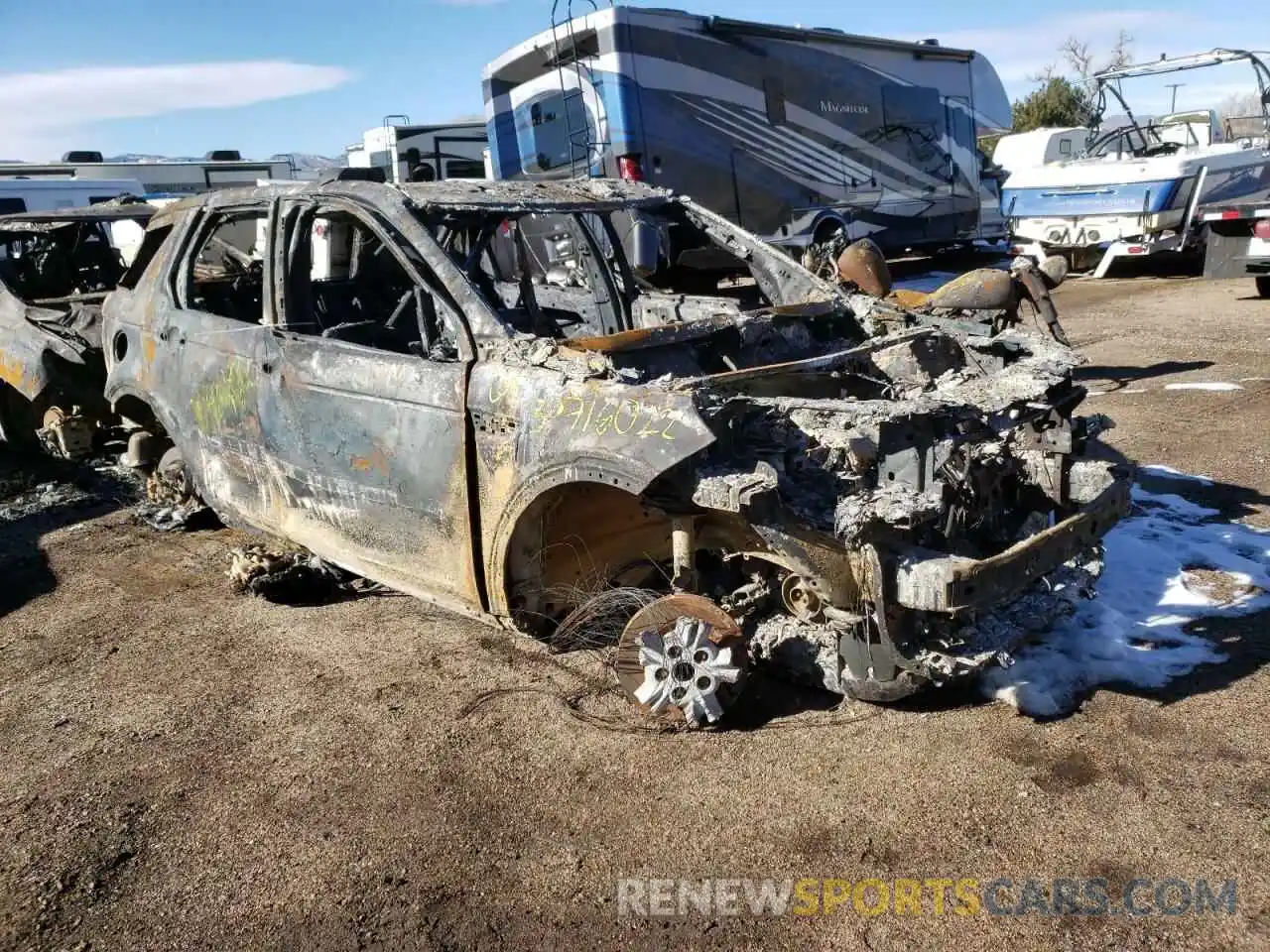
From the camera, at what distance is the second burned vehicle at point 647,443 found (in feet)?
10.7

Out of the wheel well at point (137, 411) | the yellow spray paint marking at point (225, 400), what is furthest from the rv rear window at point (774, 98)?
the yellow spray paint marking at point (225, 400)

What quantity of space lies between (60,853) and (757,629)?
7.42 feet

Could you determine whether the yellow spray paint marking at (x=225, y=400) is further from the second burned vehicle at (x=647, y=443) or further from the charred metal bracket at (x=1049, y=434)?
the charred metal bracket at (x=1049, y=434)

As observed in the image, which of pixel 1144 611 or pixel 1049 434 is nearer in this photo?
pixel 1049 434

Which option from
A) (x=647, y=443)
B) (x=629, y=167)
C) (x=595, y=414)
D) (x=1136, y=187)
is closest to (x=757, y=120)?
(x=629, y=167)

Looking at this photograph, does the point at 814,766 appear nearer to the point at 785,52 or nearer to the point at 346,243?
the point at 346,243

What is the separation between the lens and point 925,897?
2.67m

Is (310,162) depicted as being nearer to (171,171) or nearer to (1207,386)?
(171,171)

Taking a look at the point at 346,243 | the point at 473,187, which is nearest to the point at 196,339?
the point at 346,243

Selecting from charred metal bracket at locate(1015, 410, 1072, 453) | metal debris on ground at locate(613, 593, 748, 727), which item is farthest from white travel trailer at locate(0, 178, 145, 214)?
charred metal bracket at locate(1015, 410, 1072, 453)

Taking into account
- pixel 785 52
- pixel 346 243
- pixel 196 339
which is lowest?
pixel 196 339

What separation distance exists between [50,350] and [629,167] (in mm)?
6947

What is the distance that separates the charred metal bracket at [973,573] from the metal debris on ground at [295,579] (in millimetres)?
2663

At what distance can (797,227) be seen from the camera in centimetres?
1384
